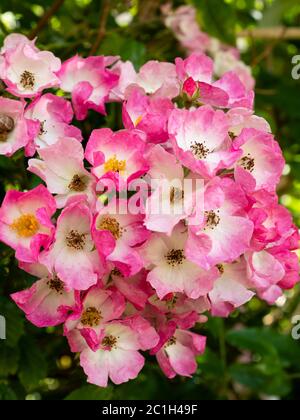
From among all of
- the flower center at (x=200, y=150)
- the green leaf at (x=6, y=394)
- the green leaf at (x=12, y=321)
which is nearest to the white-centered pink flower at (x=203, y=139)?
the flower center at (x=200, y=150)

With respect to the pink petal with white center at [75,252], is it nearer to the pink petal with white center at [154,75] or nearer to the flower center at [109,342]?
the flower center at [109,342]

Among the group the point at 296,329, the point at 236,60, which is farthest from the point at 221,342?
the point at 236,60

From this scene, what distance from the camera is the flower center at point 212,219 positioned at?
2.49ft

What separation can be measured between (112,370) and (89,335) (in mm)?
67

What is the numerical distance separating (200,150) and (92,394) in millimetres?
425

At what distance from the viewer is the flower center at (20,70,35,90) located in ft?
2.76

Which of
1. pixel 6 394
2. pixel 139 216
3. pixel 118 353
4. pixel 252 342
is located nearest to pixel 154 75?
pixel 139 216

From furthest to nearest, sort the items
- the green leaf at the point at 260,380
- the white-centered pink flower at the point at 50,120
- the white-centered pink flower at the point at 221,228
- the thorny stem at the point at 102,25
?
the green leaf at the point at 260,380 < the thorny stem at the point at 102,25 < the white-centered pink flower at the point at 50,120 < the white-centered pink flower at the point at 221,228

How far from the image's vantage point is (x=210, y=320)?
1.27m

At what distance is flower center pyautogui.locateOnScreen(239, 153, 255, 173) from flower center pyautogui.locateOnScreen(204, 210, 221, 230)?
0.23 feet

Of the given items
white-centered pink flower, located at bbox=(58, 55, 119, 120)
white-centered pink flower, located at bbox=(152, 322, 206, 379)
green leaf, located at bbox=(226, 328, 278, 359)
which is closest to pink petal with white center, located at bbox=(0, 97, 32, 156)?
white-centered pink flower, located at bbox=(58, 55, 119, 120)

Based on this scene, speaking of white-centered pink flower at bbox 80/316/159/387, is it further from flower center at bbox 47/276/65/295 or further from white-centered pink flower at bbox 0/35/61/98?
white-centered pink flower at bbox 0/35/61/98

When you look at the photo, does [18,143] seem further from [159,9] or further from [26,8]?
[159,9]

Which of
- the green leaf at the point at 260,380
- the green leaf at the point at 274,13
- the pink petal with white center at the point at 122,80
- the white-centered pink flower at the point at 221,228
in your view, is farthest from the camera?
the green leaf at the point at 274,13
